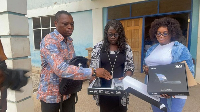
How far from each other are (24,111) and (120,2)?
4844mm

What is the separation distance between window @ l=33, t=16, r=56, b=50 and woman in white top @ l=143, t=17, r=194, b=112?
6442 millimetres

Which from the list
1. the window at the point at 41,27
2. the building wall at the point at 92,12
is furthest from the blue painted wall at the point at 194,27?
the window at the point at 41,27

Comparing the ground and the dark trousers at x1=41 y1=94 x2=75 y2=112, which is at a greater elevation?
the dark trousers at x1=41 y1=94 x2=75 y2=112

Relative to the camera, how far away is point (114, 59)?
6.09 ft

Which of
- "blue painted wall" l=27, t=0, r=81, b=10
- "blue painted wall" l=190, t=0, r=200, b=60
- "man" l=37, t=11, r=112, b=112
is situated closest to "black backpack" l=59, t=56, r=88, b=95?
"man" l=37, t=11, r=112, b=112

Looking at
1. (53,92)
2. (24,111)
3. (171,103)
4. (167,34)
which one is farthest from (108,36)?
(24,111)

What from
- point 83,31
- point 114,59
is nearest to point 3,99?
point 114,59

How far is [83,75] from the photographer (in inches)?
48.3

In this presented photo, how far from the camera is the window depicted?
7447 mm

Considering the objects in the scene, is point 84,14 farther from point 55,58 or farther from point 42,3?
point 55,58

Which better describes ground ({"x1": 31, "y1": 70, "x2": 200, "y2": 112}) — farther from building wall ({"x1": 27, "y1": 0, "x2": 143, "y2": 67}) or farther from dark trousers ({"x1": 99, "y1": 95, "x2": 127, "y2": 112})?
building wall ({"x1": 27, "y1": 0, "x2": 143, "y2": 67})

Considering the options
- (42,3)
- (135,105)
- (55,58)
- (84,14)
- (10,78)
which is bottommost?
(135,105)

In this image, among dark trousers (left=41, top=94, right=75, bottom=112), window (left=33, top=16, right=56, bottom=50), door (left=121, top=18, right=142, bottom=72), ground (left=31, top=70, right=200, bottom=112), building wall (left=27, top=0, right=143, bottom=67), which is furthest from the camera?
window (left=33, top=16, right=56, bottom=50)

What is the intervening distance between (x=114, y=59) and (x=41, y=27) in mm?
7041
